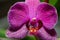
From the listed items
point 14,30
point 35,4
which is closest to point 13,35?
point 14,30

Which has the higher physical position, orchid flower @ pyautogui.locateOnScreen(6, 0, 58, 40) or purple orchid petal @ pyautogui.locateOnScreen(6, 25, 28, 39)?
orchid flower @ pyautogui.locateOnScreen(6, 0, 58, 40)

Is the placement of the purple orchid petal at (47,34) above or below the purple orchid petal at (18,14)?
below

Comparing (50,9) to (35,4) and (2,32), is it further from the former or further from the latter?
(2,32)

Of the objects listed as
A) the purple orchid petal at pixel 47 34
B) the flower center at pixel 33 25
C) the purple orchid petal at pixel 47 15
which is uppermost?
the purple orchid petal at pixel 47 15

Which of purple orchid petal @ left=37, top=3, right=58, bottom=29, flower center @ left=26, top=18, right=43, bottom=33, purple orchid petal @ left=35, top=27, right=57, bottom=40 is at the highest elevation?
purple orchid petal @ left=37, top=3, right=58, bottom=29
